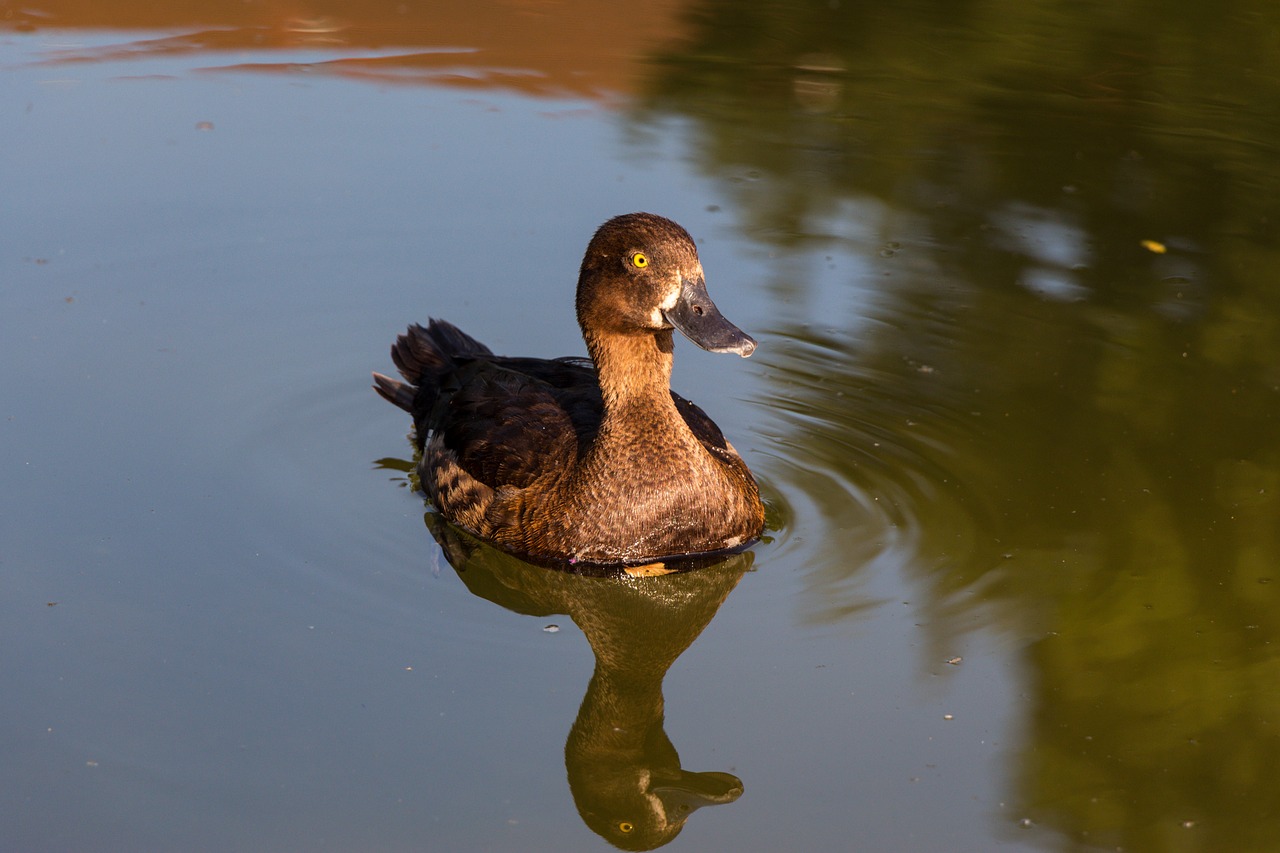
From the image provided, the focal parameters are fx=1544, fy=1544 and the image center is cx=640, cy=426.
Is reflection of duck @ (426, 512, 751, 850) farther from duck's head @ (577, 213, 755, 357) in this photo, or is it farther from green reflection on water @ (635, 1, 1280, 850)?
duck's head @ (577, 213, 755, 357)

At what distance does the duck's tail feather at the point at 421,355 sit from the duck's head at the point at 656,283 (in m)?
1.40

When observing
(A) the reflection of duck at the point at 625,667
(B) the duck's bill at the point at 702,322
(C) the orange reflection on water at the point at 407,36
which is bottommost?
(A) the reflection of duck at the point at 625,667

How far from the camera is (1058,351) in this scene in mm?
7941

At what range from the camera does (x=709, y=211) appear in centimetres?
969

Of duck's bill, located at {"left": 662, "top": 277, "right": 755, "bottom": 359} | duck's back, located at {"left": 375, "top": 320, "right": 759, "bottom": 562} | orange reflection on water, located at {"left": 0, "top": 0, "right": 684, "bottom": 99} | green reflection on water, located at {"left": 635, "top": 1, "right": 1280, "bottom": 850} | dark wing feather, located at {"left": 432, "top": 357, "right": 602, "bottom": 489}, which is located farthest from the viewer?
orange reflection on water, located at {"left": 0, "top": 0, "right": 684, "bottom": 99}

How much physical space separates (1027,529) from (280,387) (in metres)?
3.66

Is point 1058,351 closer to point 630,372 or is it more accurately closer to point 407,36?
point 630,372

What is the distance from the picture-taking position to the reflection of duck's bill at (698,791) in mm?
4934

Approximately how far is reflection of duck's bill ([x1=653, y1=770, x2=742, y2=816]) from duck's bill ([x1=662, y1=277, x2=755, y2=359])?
67.2 inches

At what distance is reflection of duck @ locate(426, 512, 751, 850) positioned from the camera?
4969 millimetres

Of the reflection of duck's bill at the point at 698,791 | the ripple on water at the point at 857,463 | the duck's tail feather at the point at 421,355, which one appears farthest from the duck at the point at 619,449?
the reflection of duck's bill at the point at 698,791

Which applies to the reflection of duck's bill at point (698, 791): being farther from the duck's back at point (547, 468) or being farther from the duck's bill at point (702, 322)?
the duck's bill at point (702, 322)

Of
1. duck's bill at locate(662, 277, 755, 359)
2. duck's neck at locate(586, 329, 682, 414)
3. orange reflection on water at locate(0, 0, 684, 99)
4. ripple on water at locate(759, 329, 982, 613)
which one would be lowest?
ripple on water at locate(759, 329, 982, 613)

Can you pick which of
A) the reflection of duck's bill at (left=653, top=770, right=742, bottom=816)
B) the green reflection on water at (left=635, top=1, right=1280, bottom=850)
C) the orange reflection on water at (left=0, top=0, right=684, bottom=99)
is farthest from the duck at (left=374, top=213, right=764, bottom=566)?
the orange reflection on water at (left=0, top=0, right=684, bottom=99)
